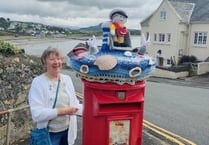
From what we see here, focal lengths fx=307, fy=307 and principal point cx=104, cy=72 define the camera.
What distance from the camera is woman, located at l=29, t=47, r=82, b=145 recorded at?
9.22ft

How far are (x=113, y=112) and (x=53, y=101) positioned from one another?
0.61 meters

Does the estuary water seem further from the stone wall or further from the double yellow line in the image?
the double yellow line

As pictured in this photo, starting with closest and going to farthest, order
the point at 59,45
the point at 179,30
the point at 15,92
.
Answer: the point at 15,92 < the point at 59,45 < the point at 179,30

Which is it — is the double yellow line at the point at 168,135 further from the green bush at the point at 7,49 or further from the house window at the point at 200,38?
the house window at the point at 200,38

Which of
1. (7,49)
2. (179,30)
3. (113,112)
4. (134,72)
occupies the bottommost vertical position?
(113,112)

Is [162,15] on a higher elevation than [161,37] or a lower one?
higher

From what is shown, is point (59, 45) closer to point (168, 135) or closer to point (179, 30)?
point (168, 135)

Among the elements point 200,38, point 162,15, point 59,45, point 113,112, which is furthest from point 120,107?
point 162,15

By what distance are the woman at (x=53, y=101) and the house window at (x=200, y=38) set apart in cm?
2870

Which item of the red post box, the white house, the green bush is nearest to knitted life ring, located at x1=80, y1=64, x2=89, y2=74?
Result: the red post box

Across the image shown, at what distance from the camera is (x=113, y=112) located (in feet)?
10.1

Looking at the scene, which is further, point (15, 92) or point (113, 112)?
point (15, 92)

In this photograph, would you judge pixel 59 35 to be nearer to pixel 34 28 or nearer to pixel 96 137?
pixel 34 28

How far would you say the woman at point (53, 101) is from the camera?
281 cm
